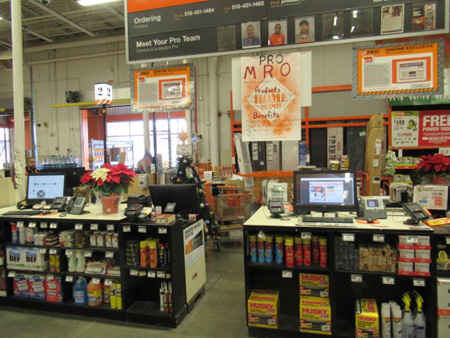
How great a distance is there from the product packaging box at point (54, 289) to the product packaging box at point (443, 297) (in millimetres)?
3788

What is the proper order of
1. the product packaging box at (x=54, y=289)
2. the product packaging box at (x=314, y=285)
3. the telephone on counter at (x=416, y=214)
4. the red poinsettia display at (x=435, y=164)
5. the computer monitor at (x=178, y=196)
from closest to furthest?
the telephone on counter at (x=416, y=214)
the product packaging box at (x=314, y=285)
the red poinsettia display at (x=435, y=164)
the computer monitor at (x=178, y=196)
the product packaging box at (x=54, y=289)

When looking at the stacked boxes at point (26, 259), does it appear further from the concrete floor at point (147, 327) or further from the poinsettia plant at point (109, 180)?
the poinsettia plant at point (109, 180)

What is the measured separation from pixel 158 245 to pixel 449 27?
3380 mm

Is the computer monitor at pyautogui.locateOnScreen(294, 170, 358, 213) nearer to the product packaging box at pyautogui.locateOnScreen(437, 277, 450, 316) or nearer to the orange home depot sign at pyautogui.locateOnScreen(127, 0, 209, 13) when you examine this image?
the product packaging box at pyautogui.locateOnScreen(437, 277, 450, 316)

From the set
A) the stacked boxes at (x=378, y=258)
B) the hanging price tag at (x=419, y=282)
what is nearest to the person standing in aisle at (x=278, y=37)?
the stacked boxes at (x=378, y=258)

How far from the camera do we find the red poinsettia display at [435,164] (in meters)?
3.34

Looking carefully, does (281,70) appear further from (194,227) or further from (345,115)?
(345,115)

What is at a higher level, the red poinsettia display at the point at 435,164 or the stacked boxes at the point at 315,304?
the red poinsettia display at the point at 435,164

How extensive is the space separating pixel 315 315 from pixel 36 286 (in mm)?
3142

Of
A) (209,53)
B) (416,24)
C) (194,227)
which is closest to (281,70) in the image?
(209,53)

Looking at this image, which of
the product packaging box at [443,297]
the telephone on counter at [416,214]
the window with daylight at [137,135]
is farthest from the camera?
the window with daylight at [137,135]

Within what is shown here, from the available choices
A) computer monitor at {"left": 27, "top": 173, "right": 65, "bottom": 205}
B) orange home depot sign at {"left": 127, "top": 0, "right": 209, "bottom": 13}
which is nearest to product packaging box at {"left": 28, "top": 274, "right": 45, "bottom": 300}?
computer monitor at {"left": 27, "top": 173, "right": 65, "bottom": 205}

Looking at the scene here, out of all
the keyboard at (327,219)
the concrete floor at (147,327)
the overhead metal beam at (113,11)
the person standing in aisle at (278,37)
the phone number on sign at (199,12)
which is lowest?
the concrete floor at (147,327)

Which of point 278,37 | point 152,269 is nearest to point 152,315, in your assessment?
point 152,269
